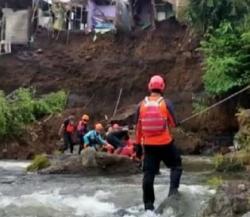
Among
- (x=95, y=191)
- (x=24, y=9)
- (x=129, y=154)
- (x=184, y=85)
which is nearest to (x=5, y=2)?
(x=24, y=9)

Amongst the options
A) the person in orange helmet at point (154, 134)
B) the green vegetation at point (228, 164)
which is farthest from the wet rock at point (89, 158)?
the person in orange helmet at point (154, 134)

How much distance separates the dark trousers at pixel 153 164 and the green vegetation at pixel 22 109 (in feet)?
68.2

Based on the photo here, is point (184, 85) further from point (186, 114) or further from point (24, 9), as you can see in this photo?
point (24, 9)

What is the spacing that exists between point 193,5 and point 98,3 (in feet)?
35.2

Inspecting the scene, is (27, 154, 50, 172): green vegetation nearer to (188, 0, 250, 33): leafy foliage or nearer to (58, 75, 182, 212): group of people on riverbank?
(58, 75, 182, 212): group of people on riverbank

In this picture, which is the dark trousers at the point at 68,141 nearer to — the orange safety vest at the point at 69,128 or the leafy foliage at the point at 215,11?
the orange safety vest at the point at 69,128

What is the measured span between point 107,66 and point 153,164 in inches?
1212

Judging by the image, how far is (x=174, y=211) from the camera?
9.74 metres

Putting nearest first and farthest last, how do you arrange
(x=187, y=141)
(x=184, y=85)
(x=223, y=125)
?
(x=187, y=141), (x=223, y=125), (x=184, y=85)

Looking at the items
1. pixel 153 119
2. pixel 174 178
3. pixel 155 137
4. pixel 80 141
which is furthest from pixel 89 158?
pixel 153 119

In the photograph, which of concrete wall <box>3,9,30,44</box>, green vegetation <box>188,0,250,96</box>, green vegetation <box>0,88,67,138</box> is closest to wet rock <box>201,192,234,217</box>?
green vegetation <box>188,0,250,96</box>

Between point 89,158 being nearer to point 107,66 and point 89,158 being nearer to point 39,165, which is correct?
point 39,165

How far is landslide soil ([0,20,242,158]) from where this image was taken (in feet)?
128

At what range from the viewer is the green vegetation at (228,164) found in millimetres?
18812
